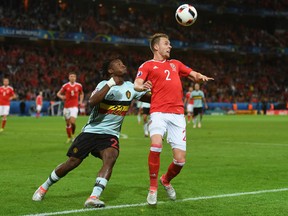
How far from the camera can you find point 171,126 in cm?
841

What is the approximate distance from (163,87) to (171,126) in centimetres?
60

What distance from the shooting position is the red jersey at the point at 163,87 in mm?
8391

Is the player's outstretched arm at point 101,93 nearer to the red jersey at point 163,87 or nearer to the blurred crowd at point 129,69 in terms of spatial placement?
the red jersey at point 163,87

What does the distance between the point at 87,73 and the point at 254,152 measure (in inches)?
1599

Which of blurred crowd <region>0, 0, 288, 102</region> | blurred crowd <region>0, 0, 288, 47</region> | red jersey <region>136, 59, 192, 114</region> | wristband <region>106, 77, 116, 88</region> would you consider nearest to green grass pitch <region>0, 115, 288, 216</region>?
red jersey <region>136, 59, 192, 114</region>

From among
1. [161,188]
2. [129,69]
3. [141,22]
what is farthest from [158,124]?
[141,22]

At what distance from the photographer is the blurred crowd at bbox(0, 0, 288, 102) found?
2088 inches

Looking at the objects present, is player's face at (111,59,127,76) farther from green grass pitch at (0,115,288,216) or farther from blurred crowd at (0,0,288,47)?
blurred crowd at (0,0,288,47)

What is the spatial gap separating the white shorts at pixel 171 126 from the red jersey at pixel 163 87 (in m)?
0.09

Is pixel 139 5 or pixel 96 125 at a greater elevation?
pixel 139 5

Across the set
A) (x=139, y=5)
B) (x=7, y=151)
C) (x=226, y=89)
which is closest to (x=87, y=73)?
(x=139, y=5)

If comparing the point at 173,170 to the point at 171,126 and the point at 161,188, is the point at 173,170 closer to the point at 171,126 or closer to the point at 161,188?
the point at 171,126

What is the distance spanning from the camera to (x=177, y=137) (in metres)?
8.36

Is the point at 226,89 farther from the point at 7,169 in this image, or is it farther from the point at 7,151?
the point at 7,169
